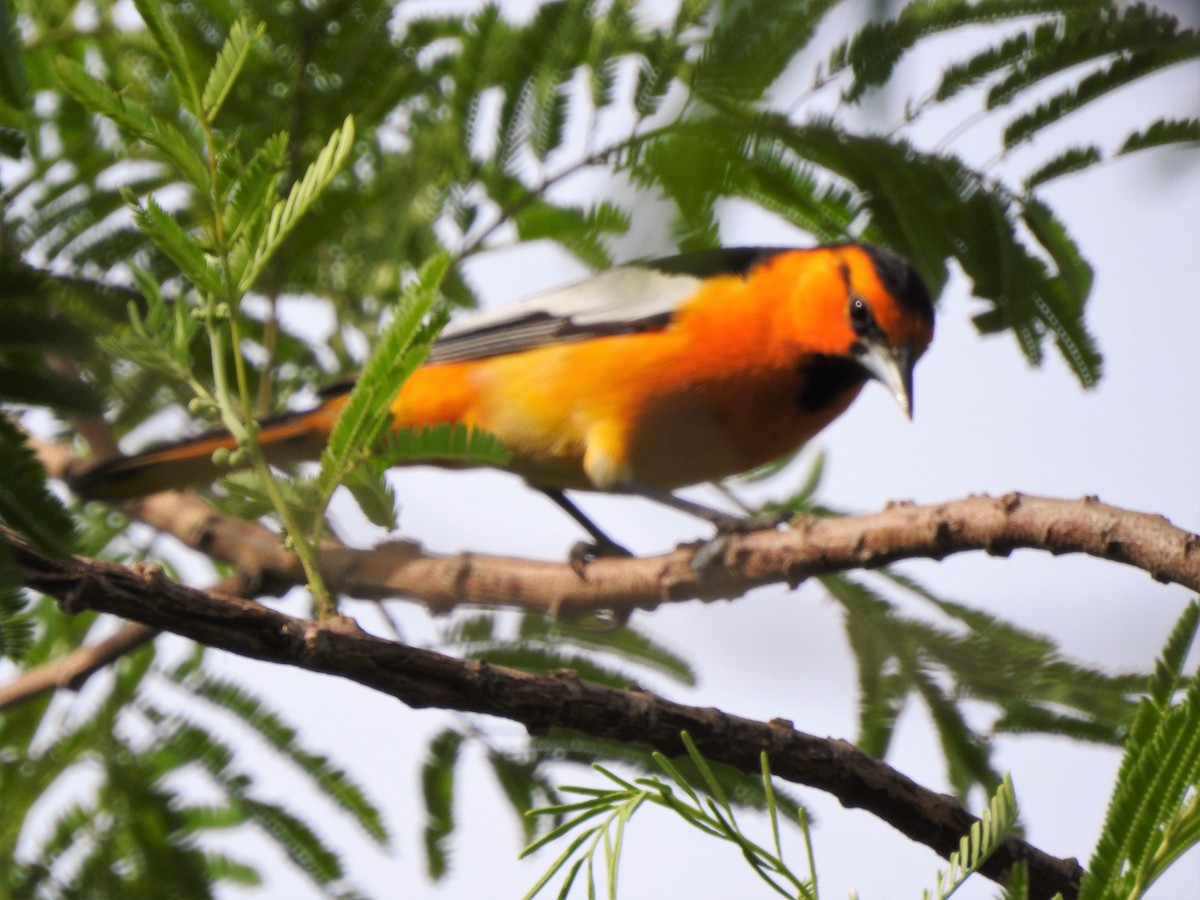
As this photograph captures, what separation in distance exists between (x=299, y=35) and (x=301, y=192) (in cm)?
132

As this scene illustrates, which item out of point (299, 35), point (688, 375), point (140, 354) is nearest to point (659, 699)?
point (140, 354)

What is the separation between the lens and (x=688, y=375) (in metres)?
3.85

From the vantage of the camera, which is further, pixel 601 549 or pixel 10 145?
pixel 601 549

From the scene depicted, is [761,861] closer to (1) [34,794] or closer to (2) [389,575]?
(2) [389,575]

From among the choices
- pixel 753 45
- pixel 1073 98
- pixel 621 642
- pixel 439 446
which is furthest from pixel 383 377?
pixel 1073 98

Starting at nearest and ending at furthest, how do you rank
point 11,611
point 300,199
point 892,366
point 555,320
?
point 11,611 < point 300,199 < point 892,366 < point 555,320

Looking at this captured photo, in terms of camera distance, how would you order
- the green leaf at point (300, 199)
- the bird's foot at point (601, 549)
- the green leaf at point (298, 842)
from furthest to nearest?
the bird's foot at point (601, 549) → the green leaf at point (298, 842) → the green leaf at point (300, 199)

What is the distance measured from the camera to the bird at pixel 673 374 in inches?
146

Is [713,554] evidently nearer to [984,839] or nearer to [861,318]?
[984,839]

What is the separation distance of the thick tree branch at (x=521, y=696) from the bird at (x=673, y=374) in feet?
5.88

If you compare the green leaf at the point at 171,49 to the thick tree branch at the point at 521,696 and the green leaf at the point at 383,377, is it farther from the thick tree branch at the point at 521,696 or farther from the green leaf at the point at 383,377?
the thick tree branch at the point at 521,696

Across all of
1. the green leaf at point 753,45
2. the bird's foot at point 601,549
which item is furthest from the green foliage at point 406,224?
the bird's foot at point 601,549

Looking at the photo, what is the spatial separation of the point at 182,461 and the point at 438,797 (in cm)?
119

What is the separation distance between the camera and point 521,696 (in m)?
1.71
